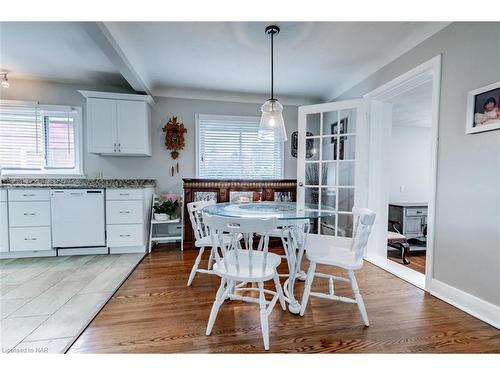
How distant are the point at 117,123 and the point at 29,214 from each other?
158 centimetres

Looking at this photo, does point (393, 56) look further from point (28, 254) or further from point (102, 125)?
point (28, 254)

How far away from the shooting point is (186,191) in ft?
11.0

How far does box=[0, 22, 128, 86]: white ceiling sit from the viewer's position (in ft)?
7.03

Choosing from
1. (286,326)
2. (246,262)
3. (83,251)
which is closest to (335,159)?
(246,262)

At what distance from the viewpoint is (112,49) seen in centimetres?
213

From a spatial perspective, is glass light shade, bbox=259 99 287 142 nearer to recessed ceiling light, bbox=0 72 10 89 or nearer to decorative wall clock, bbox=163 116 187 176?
decorative wall clock, bbox=163 116 187 176

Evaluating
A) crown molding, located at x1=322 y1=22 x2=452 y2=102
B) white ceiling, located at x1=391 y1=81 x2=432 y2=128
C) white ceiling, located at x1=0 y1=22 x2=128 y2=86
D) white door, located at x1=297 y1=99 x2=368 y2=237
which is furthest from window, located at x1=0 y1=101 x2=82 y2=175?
white ceiling, located at x1=391 y1=81 x2=432 y2=128

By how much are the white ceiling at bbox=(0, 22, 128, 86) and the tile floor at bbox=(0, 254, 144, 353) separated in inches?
90.3

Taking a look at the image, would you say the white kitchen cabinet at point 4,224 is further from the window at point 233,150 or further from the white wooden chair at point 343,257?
the white wooden chair at point 343,257

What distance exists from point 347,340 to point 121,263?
8.41 feet

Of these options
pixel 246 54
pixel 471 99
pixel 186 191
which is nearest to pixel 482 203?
pixel 471 99
